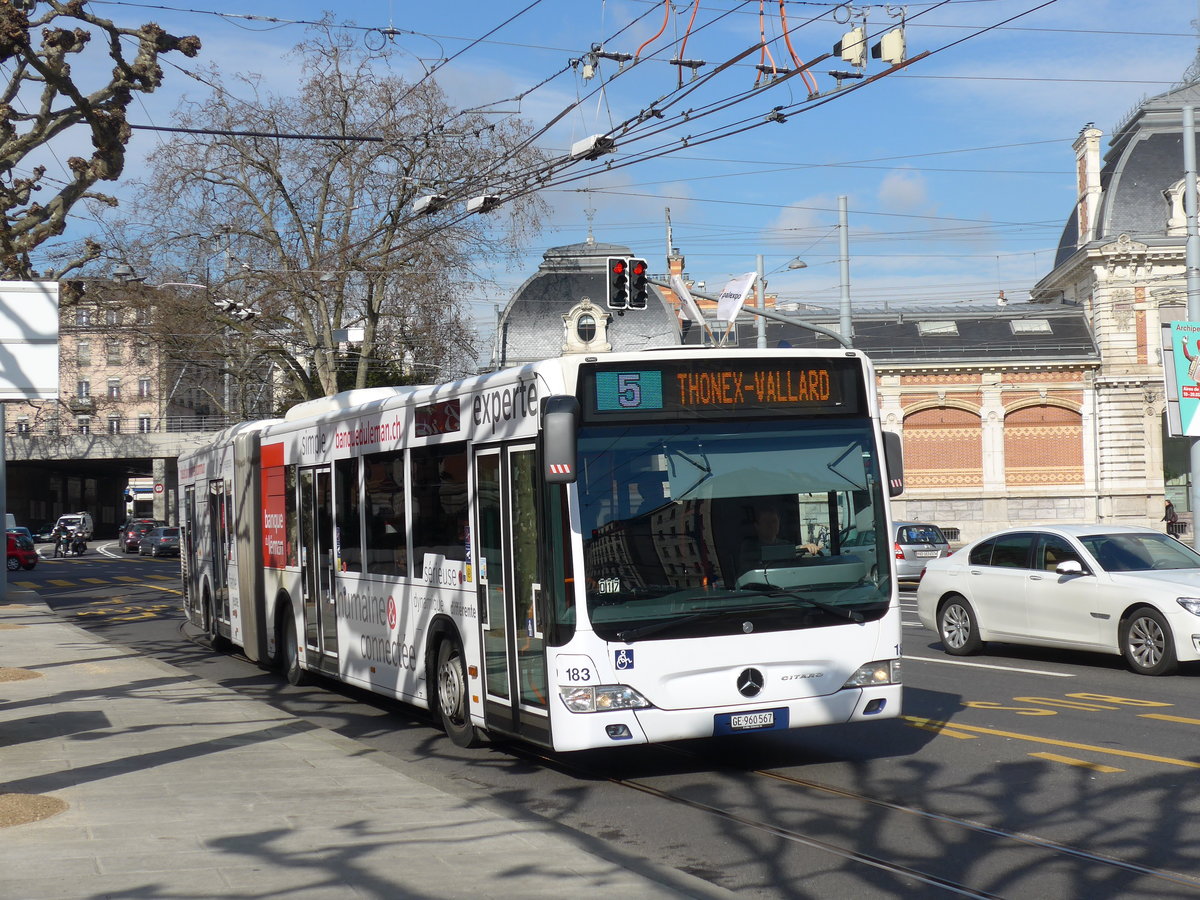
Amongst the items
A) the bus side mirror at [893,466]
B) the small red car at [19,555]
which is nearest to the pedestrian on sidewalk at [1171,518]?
the small red car at [19,555]

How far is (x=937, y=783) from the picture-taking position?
8.70 meters

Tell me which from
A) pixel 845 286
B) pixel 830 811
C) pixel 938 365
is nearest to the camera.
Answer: pixel 830 811

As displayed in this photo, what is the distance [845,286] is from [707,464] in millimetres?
22880

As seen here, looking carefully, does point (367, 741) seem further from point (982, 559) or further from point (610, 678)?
point (982, 559)

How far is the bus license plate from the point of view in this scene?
28.8ft

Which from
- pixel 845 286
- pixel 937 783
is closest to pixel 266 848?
pixel 937 783

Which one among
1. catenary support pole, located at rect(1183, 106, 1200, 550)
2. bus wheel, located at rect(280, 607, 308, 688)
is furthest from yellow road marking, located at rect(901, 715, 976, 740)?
catenary support pole, located at rect(1183, 106, 1200, 550)

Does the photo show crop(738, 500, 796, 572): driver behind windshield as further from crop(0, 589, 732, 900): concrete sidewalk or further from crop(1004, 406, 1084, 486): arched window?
crop(1004, 406, 1084, 486): arched window

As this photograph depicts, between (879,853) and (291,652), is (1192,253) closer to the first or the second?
(291,652)

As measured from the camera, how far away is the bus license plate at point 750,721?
8.79 metres

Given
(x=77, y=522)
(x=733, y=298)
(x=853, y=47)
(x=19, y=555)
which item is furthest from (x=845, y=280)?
(x=77, y=522)

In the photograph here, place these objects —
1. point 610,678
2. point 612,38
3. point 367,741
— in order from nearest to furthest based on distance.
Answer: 1. point 610,678
2. point 367,741
3. point 612,38

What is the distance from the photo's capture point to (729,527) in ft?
28.9

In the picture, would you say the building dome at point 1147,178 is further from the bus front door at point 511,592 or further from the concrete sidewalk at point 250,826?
the concrete sidewalk at point 250,826
